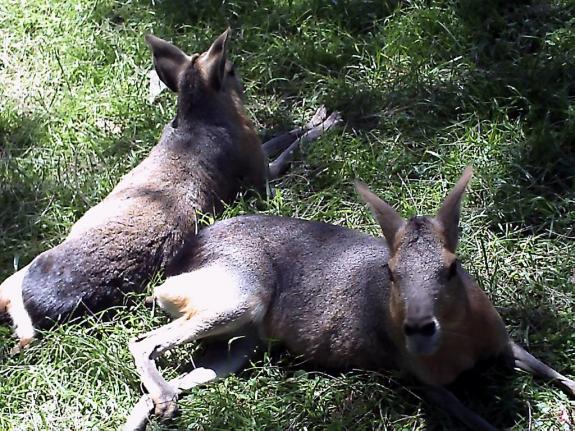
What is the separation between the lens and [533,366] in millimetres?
4621

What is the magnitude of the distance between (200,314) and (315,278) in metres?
0.58

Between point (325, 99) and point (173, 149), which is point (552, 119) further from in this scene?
point (173, 149)

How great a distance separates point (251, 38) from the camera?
745 cm

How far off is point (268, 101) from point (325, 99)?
1.45 ft

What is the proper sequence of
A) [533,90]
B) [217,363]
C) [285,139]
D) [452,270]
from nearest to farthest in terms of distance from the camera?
1. [452,270]
2. [217,363]
3. [533,90]
4. [285,139]

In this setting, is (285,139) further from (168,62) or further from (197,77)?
(168,62)

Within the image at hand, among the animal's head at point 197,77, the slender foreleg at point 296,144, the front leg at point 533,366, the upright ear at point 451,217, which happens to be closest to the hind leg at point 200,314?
the upright ear at point 451,217

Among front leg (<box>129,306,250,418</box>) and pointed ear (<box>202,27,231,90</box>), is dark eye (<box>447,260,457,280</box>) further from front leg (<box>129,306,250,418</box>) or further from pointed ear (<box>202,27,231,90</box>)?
pointed ear (<box>202,27,231,90</box>)

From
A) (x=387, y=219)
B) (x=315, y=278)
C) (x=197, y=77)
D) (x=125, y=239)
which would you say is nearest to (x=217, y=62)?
(x=197, y=77)

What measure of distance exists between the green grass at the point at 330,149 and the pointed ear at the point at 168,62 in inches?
20.3

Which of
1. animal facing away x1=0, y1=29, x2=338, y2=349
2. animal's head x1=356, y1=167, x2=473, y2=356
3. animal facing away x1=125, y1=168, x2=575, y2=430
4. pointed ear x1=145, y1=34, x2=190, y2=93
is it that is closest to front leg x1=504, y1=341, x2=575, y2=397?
animal facing away x1=125, y1=168, x2=575, y2=430

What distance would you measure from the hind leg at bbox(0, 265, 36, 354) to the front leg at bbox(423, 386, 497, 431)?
2.05 meters

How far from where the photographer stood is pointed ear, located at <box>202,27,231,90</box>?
6324 mm

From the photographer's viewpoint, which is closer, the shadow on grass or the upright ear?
the upright ear
